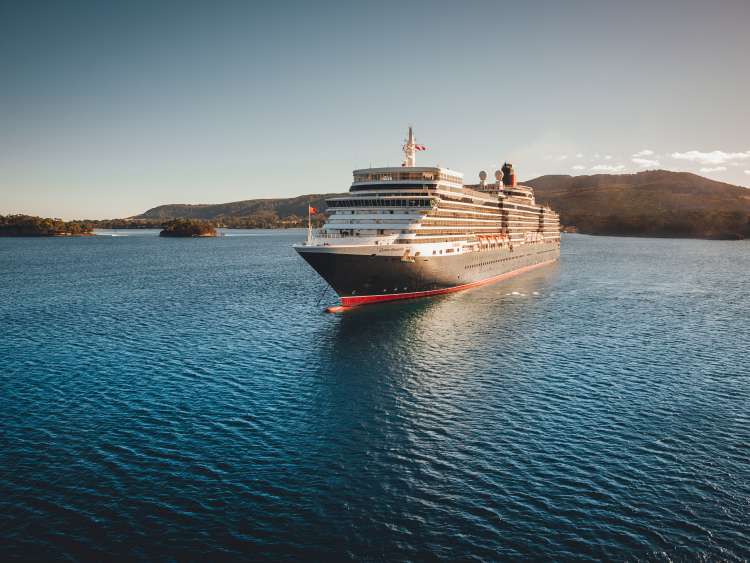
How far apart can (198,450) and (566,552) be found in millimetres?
18618

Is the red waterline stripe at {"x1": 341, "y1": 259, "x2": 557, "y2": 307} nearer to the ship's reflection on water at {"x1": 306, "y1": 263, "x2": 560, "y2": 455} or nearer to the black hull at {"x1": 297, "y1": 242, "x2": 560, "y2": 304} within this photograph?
the black hull at {"x1": 297, "y1": 242, "x2": 560, "y2": 304}

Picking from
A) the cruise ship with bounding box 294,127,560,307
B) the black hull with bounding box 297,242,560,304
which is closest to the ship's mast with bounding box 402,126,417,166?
the cruise ship with bounding box 294,127,560,307

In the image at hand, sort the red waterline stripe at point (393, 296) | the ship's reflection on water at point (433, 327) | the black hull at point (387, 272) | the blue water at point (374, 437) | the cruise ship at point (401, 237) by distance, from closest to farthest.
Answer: the blue water at point (374, 437) < the ship's reflection on water at point (433, 327) < the black hull at point (387, 272) < the cruise ship at point (401, 237) < the red waterline stripe at point (393, 296)

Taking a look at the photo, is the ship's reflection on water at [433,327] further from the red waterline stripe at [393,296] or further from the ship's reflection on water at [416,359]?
the red waterline stripe at [393,296]

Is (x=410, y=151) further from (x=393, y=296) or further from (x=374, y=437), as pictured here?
(x=374, y=437)

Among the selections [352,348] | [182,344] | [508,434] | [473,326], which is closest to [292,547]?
[508,434]

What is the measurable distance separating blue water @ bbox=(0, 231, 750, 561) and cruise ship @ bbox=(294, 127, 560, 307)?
6023 mm

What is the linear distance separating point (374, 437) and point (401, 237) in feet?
125

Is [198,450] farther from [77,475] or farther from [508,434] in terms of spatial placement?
[508,434]

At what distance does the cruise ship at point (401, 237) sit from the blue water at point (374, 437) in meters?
6.02

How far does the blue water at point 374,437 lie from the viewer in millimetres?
19641

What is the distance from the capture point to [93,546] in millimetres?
18812

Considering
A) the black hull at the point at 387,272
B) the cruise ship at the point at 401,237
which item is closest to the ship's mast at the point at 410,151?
the cruise ship at the point at 401,237

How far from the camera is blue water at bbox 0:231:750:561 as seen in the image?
1964 centimetres
